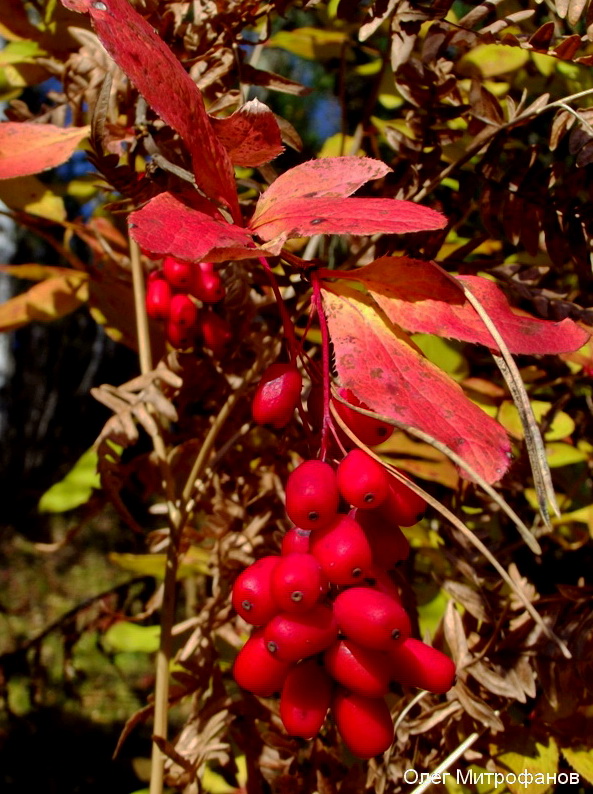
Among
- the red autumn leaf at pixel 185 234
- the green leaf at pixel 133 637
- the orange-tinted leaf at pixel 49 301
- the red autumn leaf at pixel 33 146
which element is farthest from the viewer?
the green leaf at pixel 133 637

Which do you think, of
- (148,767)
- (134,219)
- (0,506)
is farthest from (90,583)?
(134,219)

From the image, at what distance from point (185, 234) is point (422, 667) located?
24 centimetres

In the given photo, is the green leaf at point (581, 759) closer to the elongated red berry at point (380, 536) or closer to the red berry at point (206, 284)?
the elongated red berry at point (380, 536)

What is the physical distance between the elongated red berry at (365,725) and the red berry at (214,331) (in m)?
0.30

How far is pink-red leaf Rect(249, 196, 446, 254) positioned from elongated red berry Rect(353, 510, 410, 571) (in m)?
0.14

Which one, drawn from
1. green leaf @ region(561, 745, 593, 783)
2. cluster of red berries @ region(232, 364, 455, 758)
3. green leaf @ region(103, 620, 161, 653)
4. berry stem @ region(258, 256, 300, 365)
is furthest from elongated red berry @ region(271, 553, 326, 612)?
green leaf @ region(103, 620, 161, 653)

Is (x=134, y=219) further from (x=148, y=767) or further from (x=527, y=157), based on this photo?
(x=148, y=767)

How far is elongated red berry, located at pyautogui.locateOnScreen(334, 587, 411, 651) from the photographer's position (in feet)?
1.10

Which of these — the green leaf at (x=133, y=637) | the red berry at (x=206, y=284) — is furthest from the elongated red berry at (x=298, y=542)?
the green leaf at (x=133, y=637)

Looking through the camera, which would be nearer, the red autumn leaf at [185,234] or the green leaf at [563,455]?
the red autumn leaf at [185,234]

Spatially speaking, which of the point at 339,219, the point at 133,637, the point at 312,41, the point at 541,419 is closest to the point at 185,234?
the point at 339,219

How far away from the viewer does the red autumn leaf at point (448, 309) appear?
36 cm

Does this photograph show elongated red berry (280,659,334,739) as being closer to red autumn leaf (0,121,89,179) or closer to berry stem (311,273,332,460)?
berry stem (311,273,332,460)

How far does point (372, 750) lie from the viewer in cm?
36
